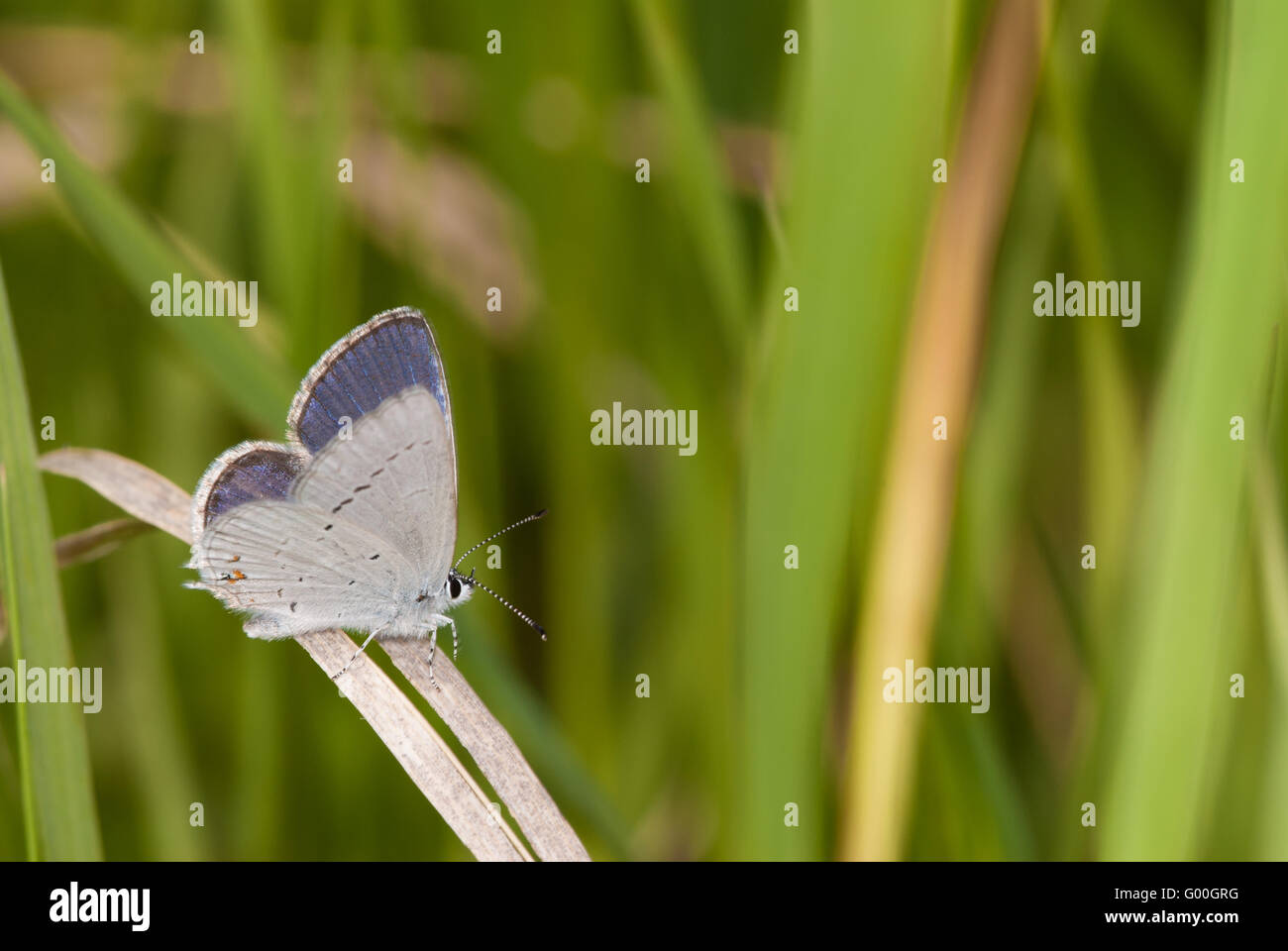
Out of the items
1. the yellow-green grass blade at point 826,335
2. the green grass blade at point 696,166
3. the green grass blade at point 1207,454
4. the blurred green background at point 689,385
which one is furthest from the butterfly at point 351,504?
the green grass blade at point 1207,454

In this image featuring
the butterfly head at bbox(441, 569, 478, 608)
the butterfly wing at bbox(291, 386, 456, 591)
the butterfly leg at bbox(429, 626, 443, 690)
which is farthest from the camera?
the butterfly head at bbox(441, 569, 478, 608)

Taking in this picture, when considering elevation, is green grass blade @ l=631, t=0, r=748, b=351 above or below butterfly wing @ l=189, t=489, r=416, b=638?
above

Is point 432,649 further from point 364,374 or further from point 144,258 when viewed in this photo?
point 144,258

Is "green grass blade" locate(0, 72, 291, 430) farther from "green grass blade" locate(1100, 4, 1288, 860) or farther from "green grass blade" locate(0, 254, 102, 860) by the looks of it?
"green grass blade" locate(1100, 4, 1288, 860)

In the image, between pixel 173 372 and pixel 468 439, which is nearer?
pixel 468 439

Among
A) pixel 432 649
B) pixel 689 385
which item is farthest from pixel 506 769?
pixel 689 385

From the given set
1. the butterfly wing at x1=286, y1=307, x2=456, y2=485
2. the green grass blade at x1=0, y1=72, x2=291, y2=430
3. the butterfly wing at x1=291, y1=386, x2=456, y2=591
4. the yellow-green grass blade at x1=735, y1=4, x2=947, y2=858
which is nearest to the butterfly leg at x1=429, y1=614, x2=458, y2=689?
the butterfly wing at x1=291, y1=386, x2=456, y2=591
